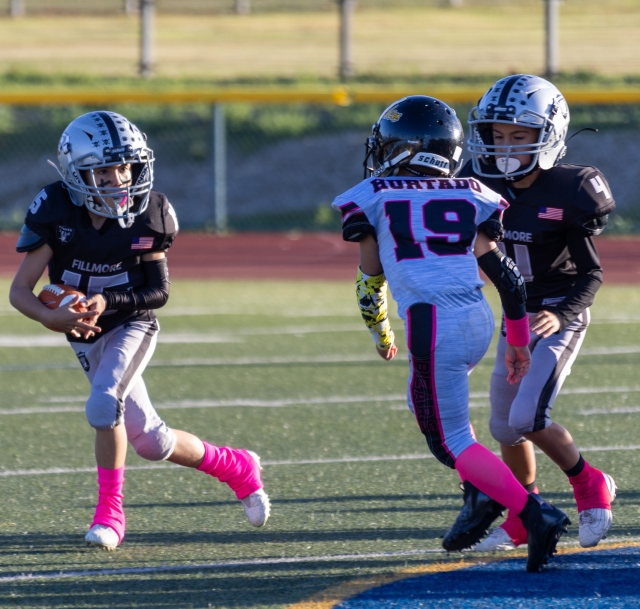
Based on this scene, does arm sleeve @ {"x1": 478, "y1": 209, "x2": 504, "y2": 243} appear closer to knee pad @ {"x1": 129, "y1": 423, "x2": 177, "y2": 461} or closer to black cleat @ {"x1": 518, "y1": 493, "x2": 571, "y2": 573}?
black cleat @ {"x1": 518, "y1": 493, "x2": 571, "y2": 573}

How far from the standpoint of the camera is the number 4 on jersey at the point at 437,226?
363 cm

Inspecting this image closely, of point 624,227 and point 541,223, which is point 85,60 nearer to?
point 624,227

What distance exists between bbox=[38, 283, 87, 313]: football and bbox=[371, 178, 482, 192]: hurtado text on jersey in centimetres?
115

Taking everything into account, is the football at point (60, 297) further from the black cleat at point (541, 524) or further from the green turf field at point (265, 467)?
the black cleat at point (541, 524)

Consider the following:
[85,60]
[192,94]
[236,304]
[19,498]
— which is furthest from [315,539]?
[85,60]

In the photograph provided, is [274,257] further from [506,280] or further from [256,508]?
[506,280]

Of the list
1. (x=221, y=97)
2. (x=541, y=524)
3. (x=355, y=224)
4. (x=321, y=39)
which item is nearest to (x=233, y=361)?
(x=355, y=224)

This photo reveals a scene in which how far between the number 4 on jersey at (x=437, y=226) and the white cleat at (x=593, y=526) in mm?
1130

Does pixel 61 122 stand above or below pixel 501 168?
below

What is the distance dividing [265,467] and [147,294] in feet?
4.63

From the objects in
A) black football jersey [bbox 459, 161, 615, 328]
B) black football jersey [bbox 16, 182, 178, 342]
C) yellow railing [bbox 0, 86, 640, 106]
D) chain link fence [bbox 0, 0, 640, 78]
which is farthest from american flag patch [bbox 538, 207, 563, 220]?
chain link fence [bbox 0, 0, 640, 78]

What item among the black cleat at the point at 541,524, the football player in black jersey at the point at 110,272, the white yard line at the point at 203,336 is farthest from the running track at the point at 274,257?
the black cleat at the point at 541,524

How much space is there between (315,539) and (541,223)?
144 cm

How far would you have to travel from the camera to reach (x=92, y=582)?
3762mm
